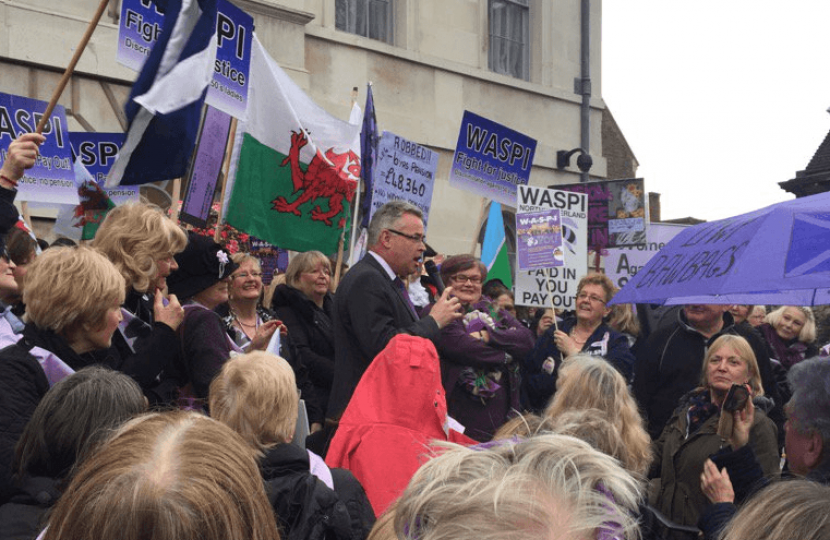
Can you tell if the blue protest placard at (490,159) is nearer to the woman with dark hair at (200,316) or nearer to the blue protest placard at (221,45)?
the blue protest placard at (221,45)

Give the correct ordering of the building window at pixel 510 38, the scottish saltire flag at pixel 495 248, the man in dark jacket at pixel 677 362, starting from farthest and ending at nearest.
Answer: the building window at pixel 510 38 → the scottish saltire flag at pixel 495 248 → the man in dark jacket at pixel 677 362

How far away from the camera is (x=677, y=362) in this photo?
6395 mm

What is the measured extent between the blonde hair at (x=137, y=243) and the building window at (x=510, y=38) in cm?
1306

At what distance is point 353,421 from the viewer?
13.7 feet

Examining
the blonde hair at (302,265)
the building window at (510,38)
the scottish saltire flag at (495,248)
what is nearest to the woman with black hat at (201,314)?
the blonde hair at (302,265)

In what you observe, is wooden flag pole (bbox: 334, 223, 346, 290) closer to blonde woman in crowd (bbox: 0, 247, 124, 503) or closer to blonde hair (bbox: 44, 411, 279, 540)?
blonde woman in crowd (bbox: 0, 247, 124, 503)

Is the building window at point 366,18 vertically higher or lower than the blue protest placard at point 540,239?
higher

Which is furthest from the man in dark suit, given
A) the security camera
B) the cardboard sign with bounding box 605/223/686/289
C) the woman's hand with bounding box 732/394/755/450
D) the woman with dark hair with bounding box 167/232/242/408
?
the security camera

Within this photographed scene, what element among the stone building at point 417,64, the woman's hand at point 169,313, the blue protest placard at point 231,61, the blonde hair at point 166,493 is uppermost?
the stone building at point 417,64

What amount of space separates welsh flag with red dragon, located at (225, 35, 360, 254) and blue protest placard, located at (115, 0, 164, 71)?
0.88 metres

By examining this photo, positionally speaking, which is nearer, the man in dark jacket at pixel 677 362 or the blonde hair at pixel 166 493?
the blonde hair at pixel 166 493

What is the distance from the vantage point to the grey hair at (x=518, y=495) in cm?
117

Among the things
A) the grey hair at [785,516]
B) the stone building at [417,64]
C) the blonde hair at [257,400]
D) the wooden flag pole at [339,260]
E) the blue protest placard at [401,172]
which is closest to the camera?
the grey hair at [785,516]

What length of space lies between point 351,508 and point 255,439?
0.37m
